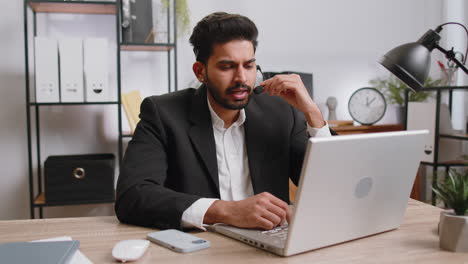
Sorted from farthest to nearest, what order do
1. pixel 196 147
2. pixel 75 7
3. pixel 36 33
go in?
pixel 36 33, pixel 75 7, pixel 196 147

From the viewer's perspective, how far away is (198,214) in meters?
1.06

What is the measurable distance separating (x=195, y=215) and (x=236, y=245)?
16 centimetres

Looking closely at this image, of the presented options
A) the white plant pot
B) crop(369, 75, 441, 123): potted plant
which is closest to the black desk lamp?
the white plant pot

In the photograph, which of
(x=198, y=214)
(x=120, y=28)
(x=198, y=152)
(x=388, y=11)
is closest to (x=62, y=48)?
(x=120, y=28)

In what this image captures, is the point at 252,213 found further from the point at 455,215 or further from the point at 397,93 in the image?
the point at 397,93

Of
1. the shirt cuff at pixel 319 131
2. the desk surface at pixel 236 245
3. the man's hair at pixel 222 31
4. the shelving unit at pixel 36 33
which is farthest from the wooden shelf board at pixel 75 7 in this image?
the desk surface at pixel 236 245

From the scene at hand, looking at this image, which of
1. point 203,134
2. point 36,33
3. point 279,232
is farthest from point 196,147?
point 36,33

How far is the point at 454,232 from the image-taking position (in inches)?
34.8

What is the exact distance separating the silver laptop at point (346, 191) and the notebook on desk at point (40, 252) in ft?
1.13

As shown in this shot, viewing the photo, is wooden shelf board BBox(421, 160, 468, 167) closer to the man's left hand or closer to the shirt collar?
the man's left hand

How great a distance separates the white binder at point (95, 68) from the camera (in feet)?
7.80

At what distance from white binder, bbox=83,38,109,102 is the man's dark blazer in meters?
1.02

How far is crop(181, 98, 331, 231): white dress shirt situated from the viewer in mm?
1479

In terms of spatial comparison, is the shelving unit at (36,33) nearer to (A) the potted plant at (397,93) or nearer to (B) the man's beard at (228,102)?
(B) the man's beard at (228,102)
